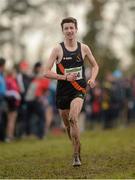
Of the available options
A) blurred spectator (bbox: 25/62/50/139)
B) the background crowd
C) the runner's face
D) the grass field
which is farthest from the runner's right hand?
blurred spectator (bbox: 25/62/50/139)

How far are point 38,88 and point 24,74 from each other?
0.65 meters

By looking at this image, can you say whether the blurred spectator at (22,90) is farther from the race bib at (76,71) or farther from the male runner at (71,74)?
the race bib at (76,71)

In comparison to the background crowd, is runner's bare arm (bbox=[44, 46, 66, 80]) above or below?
above

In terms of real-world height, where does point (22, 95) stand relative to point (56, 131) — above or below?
above

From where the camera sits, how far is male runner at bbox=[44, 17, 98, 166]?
12.1 m

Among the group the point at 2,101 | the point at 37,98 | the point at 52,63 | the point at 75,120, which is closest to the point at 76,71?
Answer: the point at 52,63

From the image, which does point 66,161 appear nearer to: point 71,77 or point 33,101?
point 71,77

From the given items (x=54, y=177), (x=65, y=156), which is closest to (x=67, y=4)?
(x=65, y=156)

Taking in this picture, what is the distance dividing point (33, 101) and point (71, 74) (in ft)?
31.4

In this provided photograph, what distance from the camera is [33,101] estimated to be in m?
21.5

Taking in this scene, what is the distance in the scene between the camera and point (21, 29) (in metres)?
54.3

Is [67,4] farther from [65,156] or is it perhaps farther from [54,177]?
[54,177]

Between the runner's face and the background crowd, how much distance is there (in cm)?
603

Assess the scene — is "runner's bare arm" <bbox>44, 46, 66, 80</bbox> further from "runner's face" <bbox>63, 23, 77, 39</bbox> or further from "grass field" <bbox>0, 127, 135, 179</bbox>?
"grass field" <bbox>0, 127, 135, 179</bbox>
